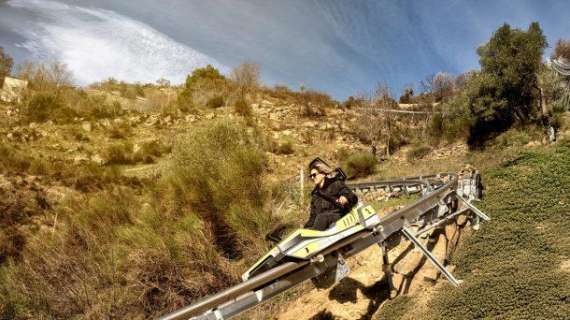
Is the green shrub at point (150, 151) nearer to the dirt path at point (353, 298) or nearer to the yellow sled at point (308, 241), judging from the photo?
the dirt path at point (353, 298)

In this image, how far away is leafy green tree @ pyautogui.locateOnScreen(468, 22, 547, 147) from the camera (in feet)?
58.2

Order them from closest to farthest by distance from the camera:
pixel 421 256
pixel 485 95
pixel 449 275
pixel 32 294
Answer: pixel 449 275
pixel 421 256
pixel 32 294
pixel 485 95

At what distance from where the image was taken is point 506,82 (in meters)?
18.0

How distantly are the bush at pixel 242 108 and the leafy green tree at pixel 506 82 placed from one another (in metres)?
16.6

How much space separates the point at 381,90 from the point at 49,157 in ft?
80.2

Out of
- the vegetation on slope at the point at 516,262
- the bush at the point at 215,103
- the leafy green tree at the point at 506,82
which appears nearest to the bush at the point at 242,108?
the bush at the point at 215,103

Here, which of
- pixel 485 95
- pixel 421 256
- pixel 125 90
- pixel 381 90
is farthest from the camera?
pixel 125 90

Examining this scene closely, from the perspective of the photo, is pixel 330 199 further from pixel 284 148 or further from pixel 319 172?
pixel 284 148

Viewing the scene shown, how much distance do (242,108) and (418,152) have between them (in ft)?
47.6

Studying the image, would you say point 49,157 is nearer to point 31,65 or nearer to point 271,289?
point 31,65

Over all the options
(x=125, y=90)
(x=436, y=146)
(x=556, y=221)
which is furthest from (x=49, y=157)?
(x=436, y=146)

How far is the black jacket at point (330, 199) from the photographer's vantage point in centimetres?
546

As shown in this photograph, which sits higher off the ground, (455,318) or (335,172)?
(335,172)

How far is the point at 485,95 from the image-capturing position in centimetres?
1928
